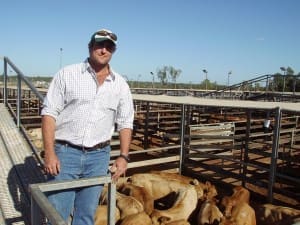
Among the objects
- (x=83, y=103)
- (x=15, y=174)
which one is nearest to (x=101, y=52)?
(x=83, y=103)

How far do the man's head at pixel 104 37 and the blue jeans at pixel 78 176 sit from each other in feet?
2.57

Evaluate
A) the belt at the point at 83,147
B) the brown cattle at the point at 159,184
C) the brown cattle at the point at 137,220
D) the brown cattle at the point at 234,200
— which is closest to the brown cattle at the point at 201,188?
the brown cattle at the point at 159,184

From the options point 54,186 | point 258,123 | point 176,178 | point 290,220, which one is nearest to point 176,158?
point 176,178

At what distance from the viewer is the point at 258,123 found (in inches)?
590

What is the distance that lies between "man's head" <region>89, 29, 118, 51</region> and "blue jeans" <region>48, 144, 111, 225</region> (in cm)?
78

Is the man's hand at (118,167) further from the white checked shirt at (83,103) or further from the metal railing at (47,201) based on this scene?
the metal railing at (47,201)

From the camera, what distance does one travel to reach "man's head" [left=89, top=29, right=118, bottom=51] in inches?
109

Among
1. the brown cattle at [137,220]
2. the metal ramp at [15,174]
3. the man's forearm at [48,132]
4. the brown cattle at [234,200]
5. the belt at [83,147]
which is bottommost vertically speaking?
the brown cattle at [234,200]

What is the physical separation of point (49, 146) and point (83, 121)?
31 cm

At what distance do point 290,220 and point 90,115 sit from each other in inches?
129

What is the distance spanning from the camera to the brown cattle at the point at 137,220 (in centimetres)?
430

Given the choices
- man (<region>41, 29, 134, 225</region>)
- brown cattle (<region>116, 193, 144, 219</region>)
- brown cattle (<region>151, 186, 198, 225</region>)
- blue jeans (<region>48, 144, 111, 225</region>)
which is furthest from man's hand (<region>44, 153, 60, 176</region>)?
brown cattle (<region>151, 186, 198, 225</region>)

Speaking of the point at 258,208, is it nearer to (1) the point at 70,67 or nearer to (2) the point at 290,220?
(2) the point at 290,220

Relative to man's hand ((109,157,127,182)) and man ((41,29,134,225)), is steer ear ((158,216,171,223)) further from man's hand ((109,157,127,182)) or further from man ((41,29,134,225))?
man's hand ((109,157,127,182))
